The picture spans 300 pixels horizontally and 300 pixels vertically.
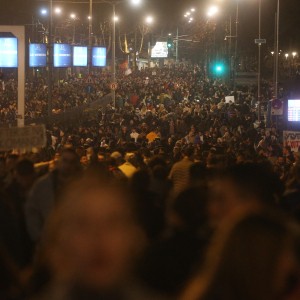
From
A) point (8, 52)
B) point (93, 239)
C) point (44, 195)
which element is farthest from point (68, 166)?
point (8, 52)

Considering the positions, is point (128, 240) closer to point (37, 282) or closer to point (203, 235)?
point (37, 282)

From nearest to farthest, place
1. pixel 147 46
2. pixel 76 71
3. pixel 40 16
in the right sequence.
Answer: pixel 40 16 → pixel 76 71 → pixel 147 46

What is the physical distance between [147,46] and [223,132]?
275 ft

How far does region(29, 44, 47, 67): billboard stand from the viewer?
126ft

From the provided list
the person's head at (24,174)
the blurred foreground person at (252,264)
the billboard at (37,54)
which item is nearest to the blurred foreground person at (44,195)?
the person's head at (24,174)

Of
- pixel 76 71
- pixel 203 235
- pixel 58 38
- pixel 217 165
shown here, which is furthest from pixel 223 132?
pixel 76 71

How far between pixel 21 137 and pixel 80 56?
3160cm

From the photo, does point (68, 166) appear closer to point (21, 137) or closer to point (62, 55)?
point (21, 137)

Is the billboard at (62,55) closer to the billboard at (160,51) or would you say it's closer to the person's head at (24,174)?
the person's head at (24,174)

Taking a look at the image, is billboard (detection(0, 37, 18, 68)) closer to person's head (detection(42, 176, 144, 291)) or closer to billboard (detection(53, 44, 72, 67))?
billboard (detection(53, 44, 72, 67))

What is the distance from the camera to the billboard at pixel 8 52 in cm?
2850

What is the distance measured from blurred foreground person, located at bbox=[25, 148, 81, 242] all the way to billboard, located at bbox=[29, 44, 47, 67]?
102 ft

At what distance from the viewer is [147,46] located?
10950 centimetres

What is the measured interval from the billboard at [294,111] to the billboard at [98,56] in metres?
18.4
